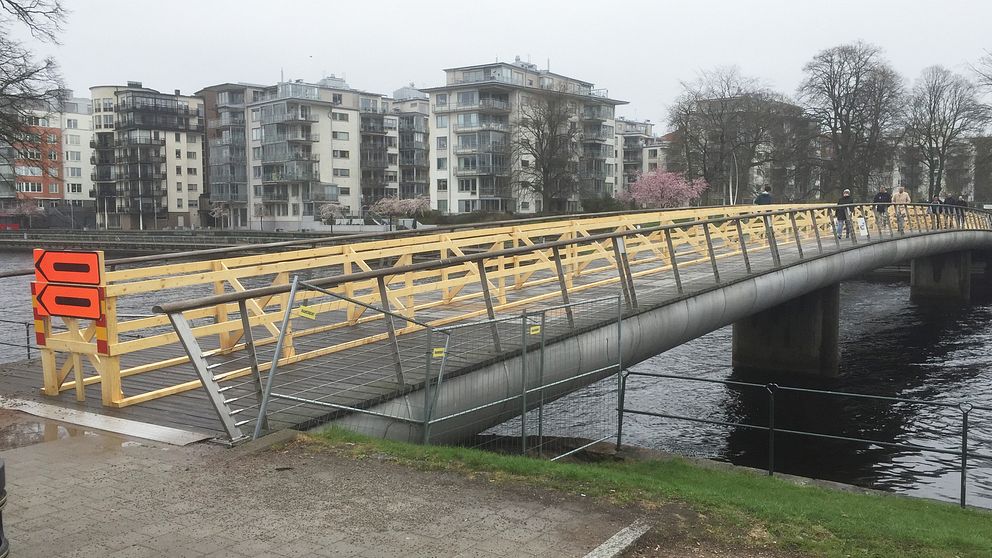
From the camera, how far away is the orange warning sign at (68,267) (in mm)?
7781

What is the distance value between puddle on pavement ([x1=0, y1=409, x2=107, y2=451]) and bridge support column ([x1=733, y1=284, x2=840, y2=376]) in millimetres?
17521

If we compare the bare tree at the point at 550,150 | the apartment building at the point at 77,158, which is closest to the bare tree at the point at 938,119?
the bare tree at the point at 550,150

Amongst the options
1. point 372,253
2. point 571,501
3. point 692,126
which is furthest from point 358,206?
point 571,501

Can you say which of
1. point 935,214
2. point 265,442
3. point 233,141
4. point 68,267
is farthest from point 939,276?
point 233,141

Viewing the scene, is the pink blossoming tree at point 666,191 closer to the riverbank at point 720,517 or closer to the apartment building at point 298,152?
the apartment building at point 298,152

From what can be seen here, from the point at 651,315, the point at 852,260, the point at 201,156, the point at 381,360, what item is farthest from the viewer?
the point at 201,156

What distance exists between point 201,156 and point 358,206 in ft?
87.7

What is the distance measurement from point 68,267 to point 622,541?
5.91m

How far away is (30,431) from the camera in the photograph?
7.17m

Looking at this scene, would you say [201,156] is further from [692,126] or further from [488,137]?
[692,126]

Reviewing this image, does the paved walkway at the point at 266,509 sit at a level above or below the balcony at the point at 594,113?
below

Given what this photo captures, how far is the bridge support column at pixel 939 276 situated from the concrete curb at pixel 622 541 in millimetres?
37030

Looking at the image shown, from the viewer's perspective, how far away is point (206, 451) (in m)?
6.50

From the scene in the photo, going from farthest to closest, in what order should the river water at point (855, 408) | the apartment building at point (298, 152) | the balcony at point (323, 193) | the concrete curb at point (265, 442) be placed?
the apartment building at point (298, 152)
the balcony at point (323, 193)
the river water at point (855, 408)
the concrete curb at point (265, 442)
